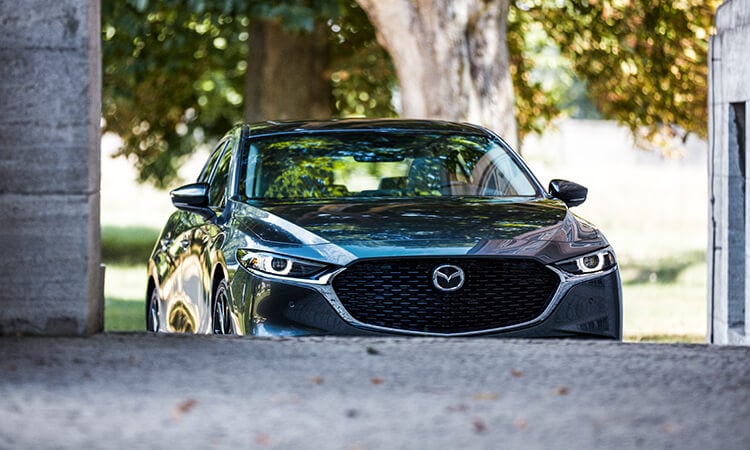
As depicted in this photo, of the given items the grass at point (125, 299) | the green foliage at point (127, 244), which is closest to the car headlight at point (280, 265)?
the grass at point (125, 299)

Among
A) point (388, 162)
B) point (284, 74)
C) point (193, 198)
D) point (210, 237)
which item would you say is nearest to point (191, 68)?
point (284, 74)

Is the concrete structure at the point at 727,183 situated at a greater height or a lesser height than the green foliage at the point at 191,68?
lesser

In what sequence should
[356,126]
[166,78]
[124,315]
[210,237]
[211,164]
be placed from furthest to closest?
[166,78]
[124,315]
[211,164]
[356,126]
[210,237]

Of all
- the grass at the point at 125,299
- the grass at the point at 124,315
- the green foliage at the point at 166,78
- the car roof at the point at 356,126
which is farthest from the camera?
the green foliage at the point at 166,78

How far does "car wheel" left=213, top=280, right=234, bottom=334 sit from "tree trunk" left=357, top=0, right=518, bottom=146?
25.5 feet

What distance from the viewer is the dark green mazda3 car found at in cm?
758

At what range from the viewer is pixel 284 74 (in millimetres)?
20875

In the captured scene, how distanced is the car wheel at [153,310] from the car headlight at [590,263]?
341cm

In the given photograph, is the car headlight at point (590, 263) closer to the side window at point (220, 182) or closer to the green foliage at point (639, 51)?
the side window at point (220, 182)

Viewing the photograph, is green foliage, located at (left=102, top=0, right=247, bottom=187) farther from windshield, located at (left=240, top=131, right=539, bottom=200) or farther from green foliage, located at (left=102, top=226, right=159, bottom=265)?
windshield, located at (left=240, top=131, right=539, bottom=200)

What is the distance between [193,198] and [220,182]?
20.0 inches

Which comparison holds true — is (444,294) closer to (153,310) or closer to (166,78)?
(153,310)

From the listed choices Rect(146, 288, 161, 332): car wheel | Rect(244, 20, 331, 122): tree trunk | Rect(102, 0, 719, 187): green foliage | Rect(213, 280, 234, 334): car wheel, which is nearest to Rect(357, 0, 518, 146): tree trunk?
Rect(102, 0, 719, 187): green foliage

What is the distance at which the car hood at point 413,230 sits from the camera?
7621 millimetres
